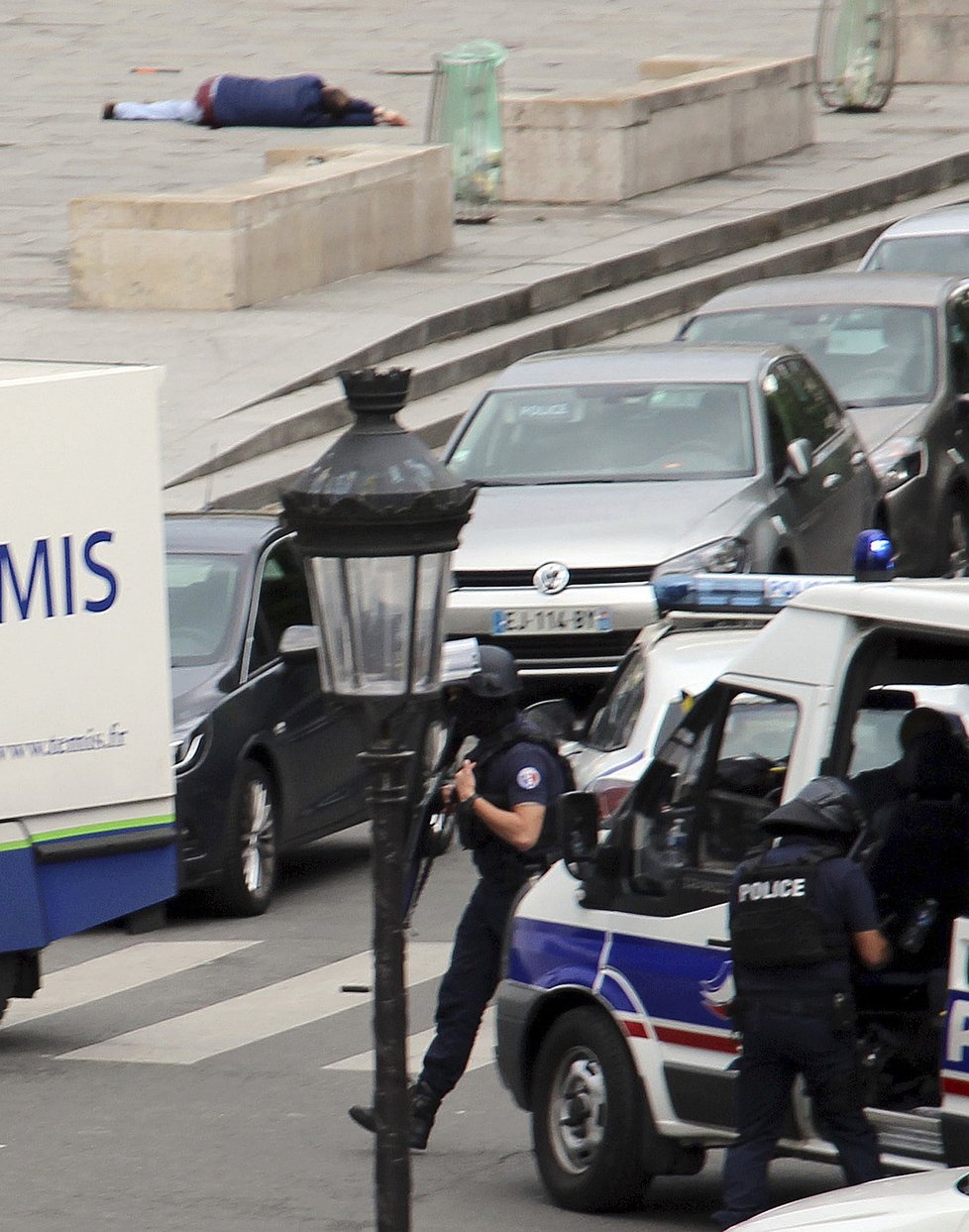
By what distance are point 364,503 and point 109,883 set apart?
454 cm

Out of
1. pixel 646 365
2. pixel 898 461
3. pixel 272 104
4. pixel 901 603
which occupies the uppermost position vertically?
pixel 901 603

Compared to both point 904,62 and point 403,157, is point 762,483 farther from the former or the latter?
point 904,62

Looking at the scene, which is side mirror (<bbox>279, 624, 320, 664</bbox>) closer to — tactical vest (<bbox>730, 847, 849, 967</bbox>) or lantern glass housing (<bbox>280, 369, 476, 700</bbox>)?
tactical vest (<bbox>730, 847, 849, 967</bbox>)

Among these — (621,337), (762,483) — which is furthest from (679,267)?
(762,483)

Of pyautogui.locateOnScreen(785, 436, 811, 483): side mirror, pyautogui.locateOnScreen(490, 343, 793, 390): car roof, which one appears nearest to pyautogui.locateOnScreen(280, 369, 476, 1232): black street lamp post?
pyautogui.locateOnScreen(785, 436, 811, 483): side mirror

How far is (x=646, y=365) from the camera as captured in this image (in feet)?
53.8

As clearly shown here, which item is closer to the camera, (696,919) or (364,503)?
(364,503)

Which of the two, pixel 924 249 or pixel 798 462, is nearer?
pixel 798 462

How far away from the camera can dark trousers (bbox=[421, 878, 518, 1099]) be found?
9305 millimetres

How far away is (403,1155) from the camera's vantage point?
6949mm

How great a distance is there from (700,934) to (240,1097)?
270 cm

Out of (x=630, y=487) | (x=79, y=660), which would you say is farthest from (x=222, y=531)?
(x=79, y=660)

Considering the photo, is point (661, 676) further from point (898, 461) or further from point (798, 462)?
point (898, 461)

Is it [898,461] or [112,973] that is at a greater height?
[898,461]
